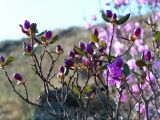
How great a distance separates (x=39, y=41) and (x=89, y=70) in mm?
332

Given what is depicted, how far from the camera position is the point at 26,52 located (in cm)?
256

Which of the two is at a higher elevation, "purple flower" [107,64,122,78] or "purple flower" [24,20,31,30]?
"purple flower" [24,20,31,30]

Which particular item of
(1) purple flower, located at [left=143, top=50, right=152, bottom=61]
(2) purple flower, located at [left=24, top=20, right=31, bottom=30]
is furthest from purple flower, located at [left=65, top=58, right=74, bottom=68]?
(1) purple flower, located at [left=143, top=50, right=152, bottom=61]

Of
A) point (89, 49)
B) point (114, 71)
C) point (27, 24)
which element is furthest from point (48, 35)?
point (114, 71)

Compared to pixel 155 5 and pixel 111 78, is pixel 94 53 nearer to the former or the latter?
pixel 111 78

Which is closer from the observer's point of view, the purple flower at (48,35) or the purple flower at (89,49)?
the purple flower at (89,49)

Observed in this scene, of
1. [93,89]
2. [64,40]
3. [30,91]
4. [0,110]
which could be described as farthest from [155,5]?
[64,40]

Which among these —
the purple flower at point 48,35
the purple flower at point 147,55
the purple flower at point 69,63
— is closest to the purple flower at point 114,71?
the purple flower at point 147,55

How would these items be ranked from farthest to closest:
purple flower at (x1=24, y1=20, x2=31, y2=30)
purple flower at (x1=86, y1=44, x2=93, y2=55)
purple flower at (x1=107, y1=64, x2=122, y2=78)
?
purple flower at (x1=24, y1=20, x2=31, y2=30), purple flower at (x1=86, y1=44, x2=93, y2=55), purple flower at (x1=107, y1=64, x2=122, y2=78)

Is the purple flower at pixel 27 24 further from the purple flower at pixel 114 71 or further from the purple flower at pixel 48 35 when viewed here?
the purple flower at pixel 114 71

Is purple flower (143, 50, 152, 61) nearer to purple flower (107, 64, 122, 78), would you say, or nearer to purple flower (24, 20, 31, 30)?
purple flower (107, 64, 122, 78)

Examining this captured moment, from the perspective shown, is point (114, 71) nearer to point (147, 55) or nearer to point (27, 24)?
point (147, 55)


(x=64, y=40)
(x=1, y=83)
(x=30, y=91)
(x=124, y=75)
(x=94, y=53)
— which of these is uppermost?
(x=64, y=40)

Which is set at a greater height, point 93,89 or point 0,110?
point 0,110
